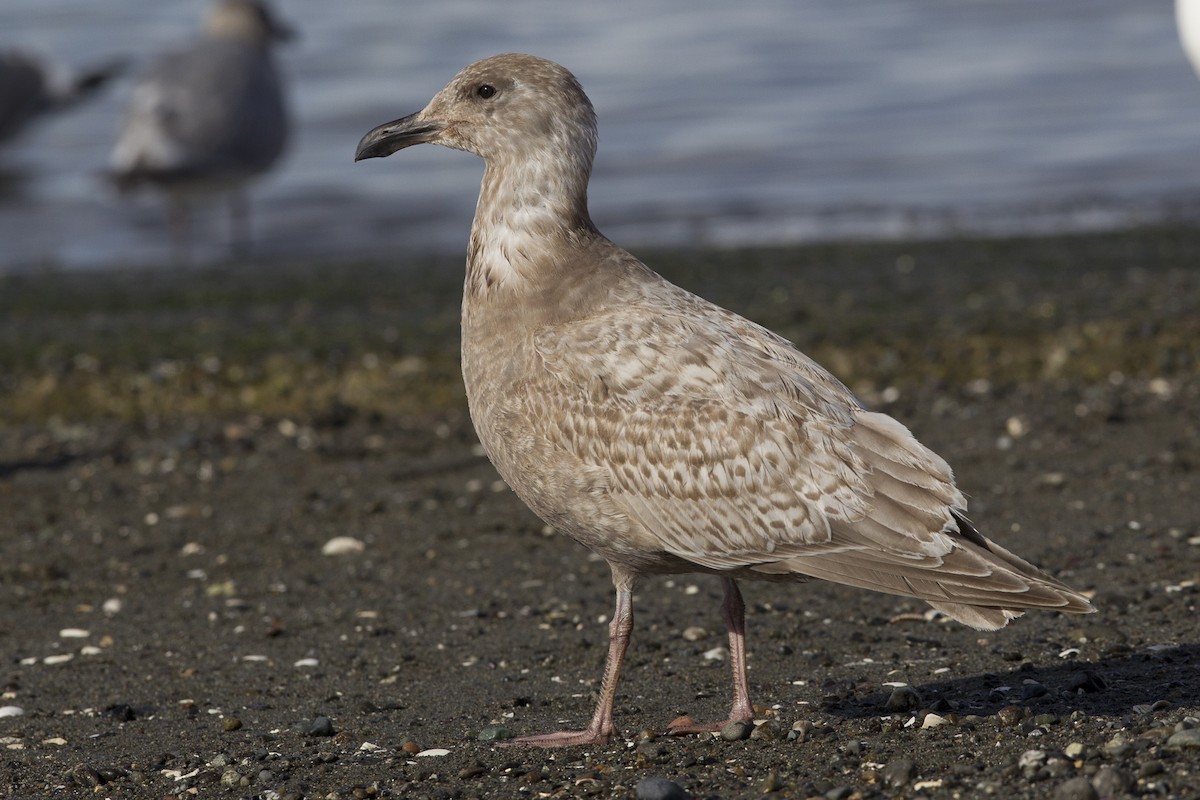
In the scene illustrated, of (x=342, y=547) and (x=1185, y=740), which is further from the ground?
(x=1185, y=740)

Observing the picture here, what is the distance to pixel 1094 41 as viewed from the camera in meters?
24.7

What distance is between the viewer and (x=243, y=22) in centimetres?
1967

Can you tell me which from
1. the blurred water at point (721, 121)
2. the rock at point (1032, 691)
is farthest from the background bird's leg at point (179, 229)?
the rock at point (1032, 691)

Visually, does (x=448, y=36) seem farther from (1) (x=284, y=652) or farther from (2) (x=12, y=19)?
(1) (x=284, y=652)

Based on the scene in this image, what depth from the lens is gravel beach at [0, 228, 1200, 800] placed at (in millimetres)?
5242

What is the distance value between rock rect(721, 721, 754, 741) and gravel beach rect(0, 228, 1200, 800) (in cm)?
6

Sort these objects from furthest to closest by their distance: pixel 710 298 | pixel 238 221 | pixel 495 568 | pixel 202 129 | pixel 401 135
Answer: pixel 238 221 < pixel 202 129 < pixel 710 298 < pixel 495 568 < pixel 401 135

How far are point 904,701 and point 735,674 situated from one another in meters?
0.57

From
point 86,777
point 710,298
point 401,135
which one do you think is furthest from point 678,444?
point 710,298

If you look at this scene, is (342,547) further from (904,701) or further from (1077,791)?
(1077,791)

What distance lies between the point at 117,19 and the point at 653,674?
80.0ft

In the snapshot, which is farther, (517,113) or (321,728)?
(517,113)

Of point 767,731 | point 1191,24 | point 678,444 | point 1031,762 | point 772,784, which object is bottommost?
point 767,731

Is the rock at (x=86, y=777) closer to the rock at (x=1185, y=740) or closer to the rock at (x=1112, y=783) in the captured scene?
the rock at (x=1112, y=783)
